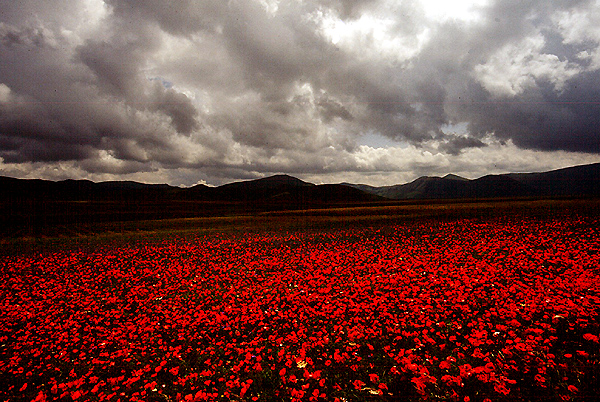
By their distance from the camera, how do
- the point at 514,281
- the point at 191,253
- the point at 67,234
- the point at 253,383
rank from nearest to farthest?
the point at 253,383
the point at 514,281
the point at 191,253
the point at 67,234

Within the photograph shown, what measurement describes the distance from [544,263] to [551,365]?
9605 millimetres

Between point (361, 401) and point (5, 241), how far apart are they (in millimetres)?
40690

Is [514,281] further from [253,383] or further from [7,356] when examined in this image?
[7,356]

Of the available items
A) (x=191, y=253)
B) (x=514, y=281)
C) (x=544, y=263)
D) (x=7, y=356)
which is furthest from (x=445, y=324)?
(x=191, y=253)

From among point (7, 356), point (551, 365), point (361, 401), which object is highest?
point (551, 365)

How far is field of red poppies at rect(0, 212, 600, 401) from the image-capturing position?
590cm

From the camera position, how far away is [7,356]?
27.2 ft

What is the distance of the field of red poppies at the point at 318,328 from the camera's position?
19.4ft

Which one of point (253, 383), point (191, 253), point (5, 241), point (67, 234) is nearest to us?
point (253, 383)

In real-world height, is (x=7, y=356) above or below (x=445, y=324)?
below

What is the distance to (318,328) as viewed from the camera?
28.3ft

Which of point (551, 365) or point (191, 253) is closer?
point (551, 365)

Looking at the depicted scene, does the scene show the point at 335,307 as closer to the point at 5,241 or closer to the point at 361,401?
the point at 361,401

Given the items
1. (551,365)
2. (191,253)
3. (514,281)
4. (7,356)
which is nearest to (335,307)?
(551,365)
